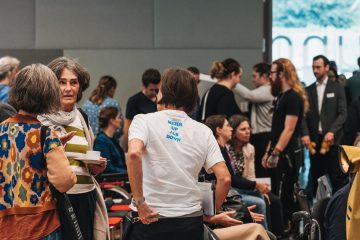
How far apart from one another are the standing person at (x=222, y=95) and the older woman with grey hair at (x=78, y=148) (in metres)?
3.27

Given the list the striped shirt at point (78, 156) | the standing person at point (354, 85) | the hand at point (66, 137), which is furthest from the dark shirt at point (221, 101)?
the hand at point (66, 137)

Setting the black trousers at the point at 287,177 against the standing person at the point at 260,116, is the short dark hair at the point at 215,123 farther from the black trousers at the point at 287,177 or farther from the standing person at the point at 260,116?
the standing person at the point at 260,116

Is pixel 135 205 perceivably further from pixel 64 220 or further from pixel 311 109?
pixel 311 109

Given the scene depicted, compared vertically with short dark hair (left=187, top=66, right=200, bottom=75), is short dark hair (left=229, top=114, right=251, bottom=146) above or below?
below

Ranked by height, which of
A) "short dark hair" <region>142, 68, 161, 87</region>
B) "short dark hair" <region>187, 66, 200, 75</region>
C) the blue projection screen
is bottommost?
"short dark hair" <region>142, 68, 161, 87</region>

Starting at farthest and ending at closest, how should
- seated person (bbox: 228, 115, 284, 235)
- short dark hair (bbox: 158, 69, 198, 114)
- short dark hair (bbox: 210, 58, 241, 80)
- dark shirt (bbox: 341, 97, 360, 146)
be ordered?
short dark hair (bbox: 210, 58, 241, 80), dark shirt (bbox: 341, 97, 360, 146), seated person (bbox: 228, 115, 284, 235), short dark hair (bbox: 158, 69, 198, 114)

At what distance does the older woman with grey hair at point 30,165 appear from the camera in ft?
11.7

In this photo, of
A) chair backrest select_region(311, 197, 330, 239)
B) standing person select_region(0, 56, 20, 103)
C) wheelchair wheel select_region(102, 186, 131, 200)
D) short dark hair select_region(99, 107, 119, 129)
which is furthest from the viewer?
short dark hair select_region(99, 107, 119, 129)

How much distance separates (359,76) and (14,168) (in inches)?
246

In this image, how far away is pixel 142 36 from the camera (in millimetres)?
9320

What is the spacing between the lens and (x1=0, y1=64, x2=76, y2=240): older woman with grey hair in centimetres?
357

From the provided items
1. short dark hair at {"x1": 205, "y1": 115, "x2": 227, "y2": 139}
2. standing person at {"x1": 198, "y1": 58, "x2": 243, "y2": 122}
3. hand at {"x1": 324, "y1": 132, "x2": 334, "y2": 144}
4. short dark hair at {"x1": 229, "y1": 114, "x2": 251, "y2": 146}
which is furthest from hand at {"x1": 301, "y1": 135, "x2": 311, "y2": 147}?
short dark hair at {"x1": 205, "y1": 115, "x2": 227, "y2": 139}

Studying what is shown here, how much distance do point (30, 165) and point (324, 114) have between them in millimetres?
5757

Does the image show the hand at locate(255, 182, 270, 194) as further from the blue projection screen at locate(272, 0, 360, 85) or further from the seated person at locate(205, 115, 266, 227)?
the blue projection screen at locate(272, 0, 360, 85)
